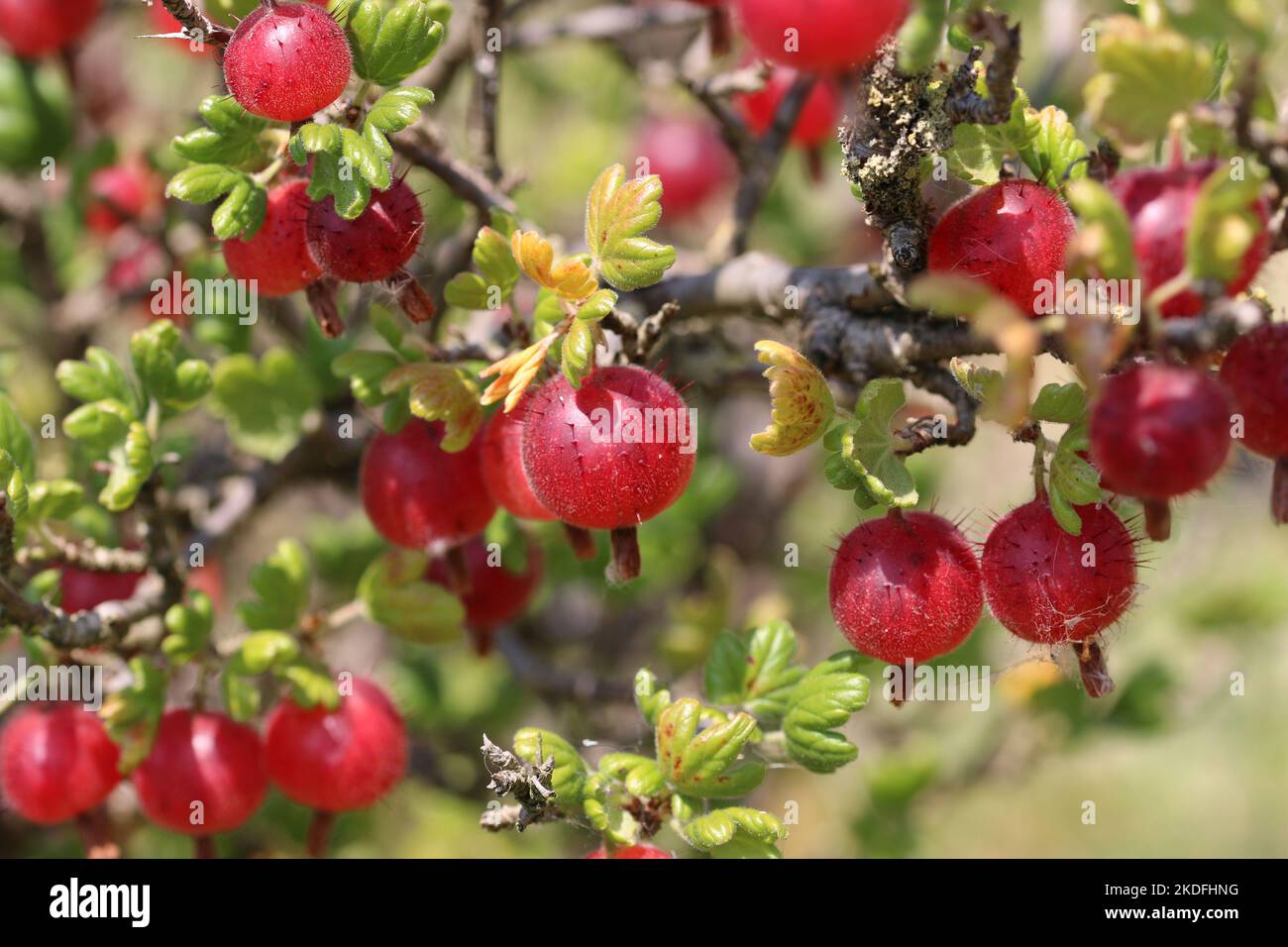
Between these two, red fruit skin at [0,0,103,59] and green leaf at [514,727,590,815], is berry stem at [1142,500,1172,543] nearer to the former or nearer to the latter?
green leaf at [514,727,590,815]

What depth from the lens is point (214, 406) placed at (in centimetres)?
231

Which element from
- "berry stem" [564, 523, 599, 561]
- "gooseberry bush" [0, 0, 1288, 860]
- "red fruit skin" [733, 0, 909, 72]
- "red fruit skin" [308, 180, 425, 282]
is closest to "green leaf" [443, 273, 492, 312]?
"gooseberry bush" [0, 0, 1288, 860]

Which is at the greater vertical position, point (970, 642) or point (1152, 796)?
point (970, 642)

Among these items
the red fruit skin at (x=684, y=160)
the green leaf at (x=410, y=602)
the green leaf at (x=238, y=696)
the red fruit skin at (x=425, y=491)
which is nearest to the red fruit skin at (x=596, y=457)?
the red fruit skin at (x=425, y=491)

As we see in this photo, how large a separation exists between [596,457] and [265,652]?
772 millimetres

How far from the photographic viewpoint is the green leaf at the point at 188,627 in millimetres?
1935

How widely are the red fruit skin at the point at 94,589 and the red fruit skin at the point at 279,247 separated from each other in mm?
750

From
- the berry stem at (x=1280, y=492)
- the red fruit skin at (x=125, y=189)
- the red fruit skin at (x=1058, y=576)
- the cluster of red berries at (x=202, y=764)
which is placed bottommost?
the cluster of red berries at (x=202, y=764)

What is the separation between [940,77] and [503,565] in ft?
4.00

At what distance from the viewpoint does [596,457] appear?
150 centimetres

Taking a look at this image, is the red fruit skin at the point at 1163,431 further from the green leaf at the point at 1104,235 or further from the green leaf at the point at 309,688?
the green leaf at the point at 309,688

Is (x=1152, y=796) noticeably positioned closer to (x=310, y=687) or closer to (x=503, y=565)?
(x=503, y=565)

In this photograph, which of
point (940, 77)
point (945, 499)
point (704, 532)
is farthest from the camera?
point (945, 499)
